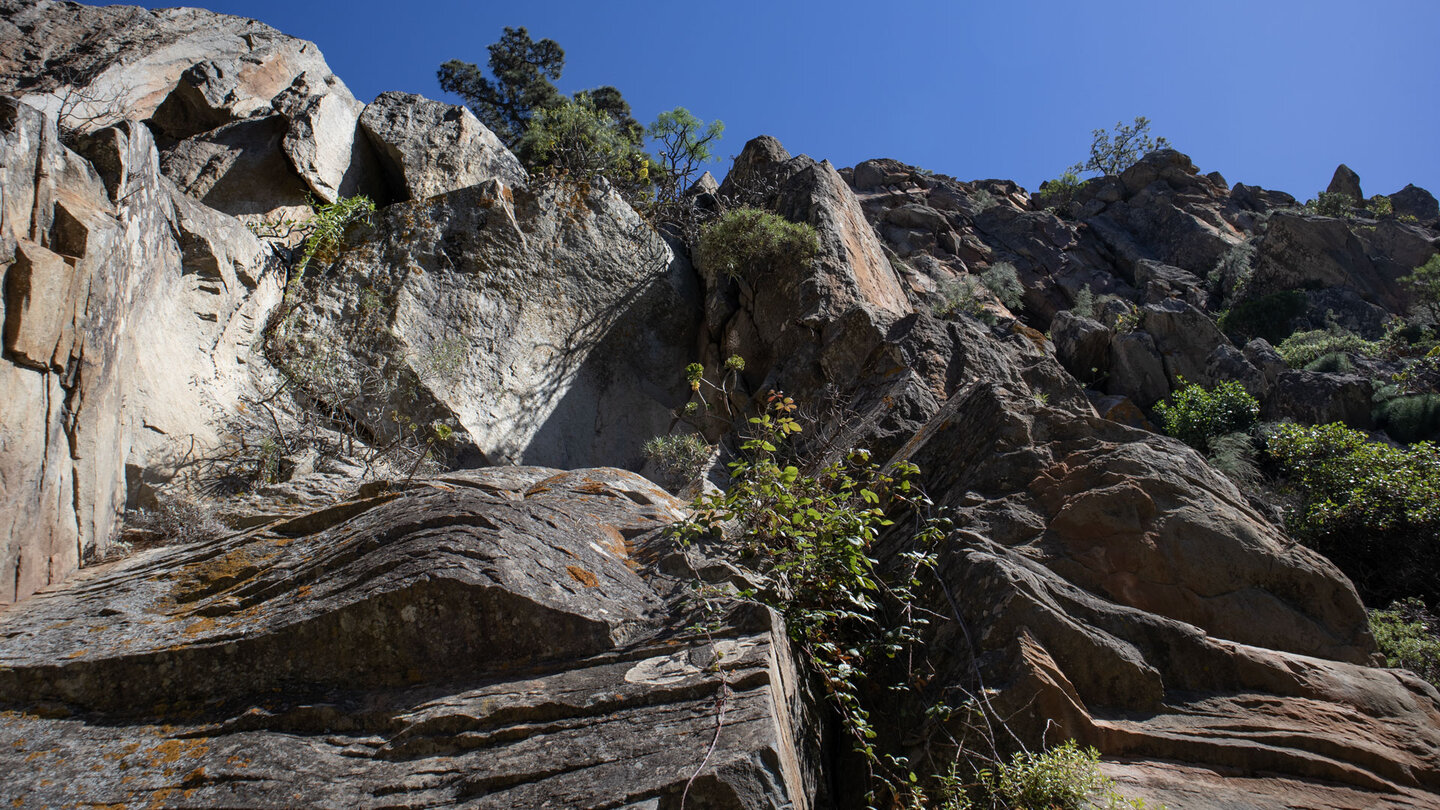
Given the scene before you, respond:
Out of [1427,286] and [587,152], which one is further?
[1427,286]

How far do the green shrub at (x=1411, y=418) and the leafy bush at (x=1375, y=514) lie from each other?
424cm

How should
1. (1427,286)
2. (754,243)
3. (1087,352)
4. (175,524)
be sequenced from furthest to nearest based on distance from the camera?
(1427,286)
(1087,352)
(754,243)
(175,524)

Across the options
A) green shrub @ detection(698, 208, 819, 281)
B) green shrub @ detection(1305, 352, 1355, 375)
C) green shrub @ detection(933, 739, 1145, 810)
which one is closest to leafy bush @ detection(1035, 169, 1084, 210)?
green shrub @ detection(1305, 352, 1355, 375)

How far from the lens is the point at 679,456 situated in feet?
29.1

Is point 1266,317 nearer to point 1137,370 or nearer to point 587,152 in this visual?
point 1137,370

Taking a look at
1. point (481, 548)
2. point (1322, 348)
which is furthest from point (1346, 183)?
point (481, 548)

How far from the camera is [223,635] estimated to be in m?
3.49

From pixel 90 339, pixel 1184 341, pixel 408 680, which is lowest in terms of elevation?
pixel 408 680

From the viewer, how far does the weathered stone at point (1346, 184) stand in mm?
29766

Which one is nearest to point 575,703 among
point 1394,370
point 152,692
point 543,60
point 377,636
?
point 377,636

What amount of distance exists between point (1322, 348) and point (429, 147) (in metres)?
18.5

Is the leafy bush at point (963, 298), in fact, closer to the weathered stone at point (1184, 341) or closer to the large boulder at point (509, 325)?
the weathered stone at point (1184, 341)

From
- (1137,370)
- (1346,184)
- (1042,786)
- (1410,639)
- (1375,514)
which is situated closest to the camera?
(1042,786)

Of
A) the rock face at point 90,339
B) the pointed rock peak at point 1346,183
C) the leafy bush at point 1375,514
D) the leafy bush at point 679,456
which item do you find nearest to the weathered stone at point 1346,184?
the pointed rock peak at point 1346,183
